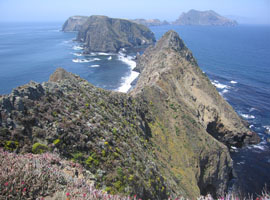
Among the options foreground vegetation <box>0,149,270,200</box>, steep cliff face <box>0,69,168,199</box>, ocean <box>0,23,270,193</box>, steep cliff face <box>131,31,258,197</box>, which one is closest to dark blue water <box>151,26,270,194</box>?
ocean <box>0,23,270,193</box>

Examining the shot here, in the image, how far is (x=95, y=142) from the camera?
13805 mm

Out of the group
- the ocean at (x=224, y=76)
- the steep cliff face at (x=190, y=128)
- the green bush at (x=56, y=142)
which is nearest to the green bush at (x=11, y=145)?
the green bush at (x=56, y=142)

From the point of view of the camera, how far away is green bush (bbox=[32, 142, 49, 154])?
411 inches

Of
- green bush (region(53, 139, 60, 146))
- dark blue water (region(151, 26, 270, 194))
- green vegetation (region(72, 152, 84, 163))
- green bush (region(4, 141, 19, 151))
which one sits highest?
green bush (region(4, 141, 19, 151))

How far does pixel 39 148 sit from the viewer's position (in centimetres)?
1064

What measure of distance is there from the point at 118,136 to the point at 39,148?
7895 mm

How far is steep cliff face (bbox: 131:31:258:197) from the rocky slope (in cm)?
18

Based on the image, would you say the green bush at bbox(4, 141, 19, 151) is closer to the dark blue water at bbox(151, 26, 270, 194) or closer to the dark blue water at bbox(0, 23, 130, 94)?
the dark blue water at bbox(151, 26, 270, 194)

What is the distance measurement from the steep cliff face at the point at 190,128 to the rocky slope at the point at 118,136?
18cm

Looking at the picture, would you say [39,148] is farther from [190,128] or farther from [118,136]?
[190,128]

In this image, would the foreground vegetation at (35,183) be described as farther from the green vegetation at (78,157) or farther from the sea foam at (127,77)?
the sea foam at (127,77)

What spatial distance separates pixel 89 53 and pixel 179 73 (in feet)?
375

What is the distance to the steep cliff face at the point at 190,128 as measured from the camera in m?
29.0

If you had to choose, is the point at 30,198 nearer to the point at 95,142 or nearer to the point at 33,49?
the point at 95,142
